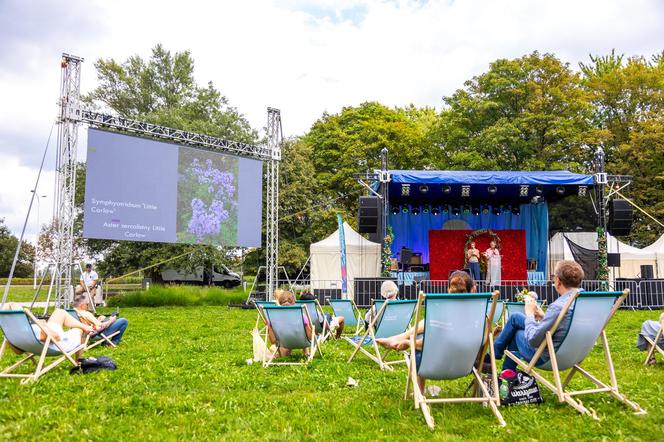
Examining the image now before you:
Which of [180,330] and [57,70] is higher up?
[57,70]

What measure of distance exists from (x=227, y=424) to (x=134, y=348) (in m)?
3.81

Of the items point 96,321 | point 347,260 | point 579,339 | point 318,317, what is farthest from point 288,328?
point 347,260

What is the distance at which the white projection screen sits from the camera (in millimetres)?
12359

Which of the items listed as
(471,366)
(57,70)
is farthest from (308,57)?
(471,366)

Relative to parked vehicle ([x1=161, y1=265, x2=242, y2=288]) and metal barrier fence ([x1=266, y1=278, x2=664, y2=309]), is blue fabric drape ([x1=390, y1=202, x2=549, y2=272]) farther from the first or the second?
parked vehicle ([x1=161, y1=265, x2=242, y2=288])

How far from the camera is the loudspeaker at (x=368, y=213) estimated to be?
43.3 feet

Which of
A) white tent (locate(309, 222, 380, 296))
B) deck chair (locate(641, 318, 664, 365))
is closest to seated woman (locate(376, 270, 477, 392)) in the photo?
deck chair (locate(641, 318, 664, 365))

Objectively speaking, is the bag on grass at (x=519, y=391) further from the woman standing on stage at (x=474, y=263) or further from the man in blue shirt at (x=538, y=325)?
the woman standing on stage at (x=474, y=263)

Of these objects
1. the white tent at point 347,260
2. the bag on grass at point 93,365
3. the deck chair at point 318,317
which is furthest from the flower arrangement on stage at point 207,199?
the bag on grass at point 93,365

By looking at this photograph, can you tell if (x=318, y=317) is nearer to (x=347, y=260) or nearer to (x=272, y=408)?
(x=272, y=408)

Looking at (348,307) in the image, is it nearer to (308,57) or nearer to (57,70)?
(57,70)

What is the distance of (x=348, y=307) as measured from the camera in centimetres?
795

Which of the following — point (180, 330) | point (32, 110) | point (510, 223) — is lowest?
point (180, 330)

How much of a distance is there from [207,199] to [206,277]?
13.6m
